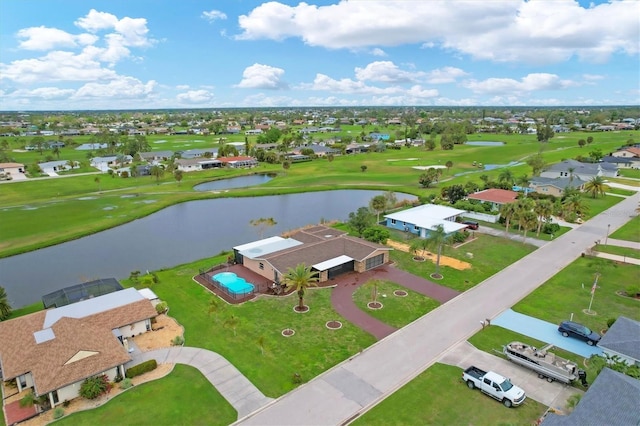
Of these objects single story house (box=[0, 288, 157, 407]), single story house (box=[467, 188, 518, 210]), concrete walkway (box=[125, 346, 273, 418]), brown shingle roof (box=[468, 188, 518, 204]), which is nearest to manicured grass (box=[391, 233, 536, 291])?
single story house (box=[467, 188, 518, 210])

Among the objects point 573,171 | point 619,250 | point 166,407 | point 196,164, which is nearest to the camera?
point 166,407

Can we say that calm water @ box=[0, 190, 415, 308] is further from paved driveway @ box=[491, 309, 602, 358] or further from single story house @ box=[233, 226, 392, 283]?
paved driveway @ box=[491, 309, 602, 358]

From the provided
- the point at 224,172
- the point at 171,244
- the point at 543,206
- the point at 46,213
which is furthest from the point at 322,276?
the point at 224,172

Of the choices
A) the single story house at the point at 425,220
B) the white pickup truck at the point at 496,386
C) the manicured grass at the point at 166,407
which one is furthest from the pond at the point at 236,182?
the white pickup truck at the point at 496,386

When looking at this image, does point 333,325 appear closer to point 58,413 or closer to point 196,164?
point 58,413

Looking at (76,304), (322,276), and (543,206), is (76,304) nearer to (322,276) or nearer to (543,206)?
(322,276)

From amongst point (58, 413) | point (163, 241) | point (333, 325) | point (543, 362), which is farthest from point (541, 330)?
point (163, 241)
